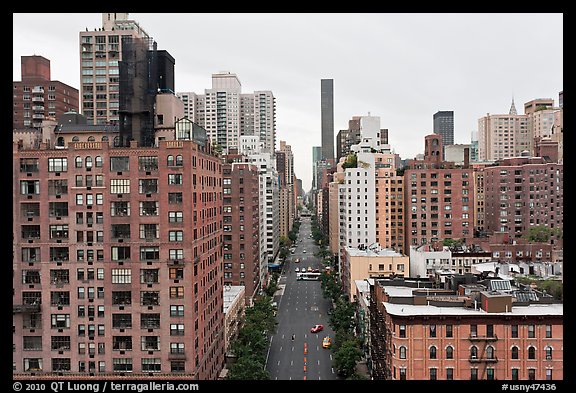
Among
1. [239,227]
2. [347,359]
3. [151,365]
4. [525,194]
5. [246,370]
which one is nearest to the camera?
[151,365]

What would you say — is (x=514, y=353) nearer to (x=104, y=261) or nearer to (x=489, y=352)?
(x=489, y=352)

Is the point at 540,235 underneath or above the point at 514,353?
above

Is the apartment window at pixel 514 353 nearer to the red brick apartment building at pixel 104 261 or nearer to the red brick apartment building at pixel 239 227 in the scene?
the red brick apartment building at pixel 104 261

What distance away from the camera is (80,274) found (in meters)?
20.3

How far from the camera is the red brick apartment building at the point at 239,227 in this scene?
42938 mm

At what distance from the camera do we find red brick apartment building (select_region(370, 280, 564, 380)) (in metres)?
17.2

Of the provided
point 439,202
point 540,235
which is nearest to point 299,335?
point 439,202

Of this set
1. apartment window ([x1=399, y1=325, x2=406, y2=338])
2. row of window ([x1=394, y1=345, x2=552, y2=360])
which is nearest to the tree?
apartment window ([x1=399, y1=325, x2=406, y2=338])

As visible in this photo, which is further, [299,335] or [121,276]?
[299,335]

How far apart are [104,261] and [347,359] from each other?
12672 mm

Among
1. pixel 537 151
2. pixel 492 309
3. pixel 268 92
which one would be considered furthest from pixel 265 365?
pixel 268 92

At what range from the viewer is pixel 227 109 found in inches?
4144

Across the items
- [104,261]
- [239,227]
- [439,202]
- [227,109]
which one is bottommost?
[239,227]

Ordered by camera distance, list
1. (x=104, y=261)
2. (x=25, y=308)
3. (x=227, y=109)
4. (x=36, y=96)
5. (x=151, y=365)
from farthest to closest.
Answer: (x=227, y=109) → (x=36, y=96) → (x=104, y=261) → (x=151, y=365) → (x=25, y=308)
